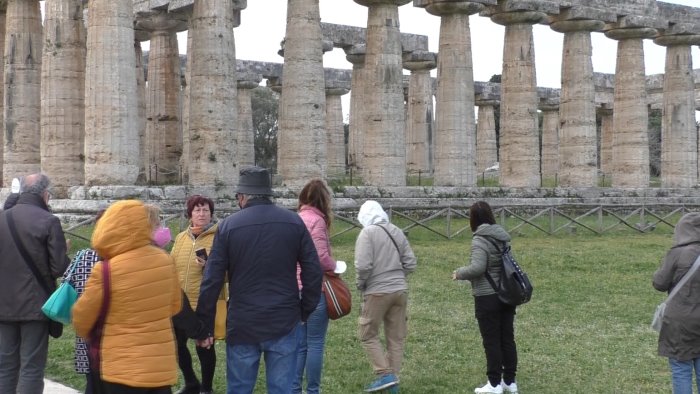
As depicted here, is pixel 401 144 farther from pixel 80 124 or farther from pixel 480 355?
pixel 480 355

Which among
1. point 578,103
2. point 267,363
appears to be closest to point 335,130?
point 578,103

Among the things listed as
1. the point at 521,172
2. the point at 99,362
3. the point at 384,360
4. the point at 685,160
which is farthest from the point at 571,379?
the point at 685,160

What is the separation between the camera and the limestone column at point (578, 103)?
109ft

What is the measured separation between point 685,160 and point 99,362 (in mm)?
35310

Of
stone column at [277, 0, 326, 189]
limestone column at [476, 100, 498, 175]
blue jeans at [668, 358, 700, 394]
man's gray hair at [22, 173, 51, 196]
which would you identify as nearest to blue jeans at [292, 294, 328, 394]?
man's gray hair at [22, 173, 51, 196]

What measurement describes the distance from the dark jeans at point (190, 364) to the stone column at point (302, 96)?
16.9m

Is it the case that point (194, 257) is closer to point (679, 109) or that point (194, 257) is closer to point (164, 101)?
point (164, 101)

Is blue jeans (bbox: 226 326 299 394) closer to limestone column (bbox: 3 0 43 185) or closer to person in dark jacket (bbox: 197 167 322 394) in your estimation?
person in dark jacket (bbox: 197 167 322 394)

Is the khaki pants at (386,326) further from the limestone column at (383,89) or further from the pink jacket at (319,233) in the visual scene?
the limestone column at (383,89)

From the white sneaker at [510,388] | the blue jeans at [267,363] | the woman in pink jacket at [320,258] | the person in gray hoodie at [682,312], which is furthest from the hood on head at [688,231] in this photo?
the blue jeans at [267,363]

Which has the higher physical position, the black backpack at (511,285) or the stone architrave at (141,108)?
the stone architrave at (141,108)

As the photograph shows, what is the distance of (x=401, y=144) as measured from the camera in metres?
29.0

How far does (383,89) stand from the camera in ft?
93.0

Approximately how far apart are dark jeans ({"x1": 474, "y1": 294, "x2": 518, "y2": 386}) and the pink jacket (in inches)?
71.2
